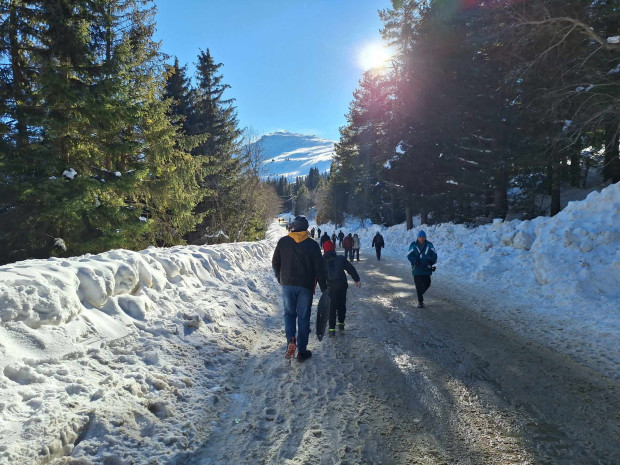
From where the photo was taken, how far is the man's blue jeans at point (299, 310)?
16.0ft

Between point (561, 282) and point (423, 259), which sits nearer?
point (561, 282)

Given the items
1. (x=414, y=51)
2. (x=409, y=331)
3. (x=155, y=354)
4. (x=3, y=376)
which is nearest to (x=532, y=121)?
(x=414, y=51)

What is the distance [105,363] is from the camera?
359cm

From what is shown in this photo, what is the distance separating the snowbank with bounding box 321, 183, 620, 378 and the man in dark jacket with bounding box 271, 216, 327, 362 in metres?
4.00

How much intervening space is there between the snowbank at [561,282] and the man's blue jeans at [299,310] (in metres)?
4.00

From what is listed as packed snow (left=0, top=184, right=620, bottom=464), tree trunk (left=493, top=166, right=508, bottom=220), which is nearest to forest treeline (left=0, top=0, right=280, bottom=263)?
packed snow (left=0, top=184, right=620, bottom=464)

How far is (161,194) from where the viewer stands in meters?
12.5

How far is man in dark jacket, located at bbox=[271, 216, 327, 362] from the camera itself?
4.90 m

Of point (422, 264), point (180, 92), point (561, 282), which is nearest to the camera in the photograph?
point (561, 282)

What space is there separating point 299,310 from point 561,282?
23.0 feet

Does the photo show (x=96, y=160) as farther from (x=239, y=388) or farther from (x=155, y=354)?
(x=239, y=388)

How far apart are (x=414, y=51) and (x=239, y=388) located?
20.3 m

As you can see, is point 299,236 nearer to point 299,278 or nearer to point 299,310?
point 299,278

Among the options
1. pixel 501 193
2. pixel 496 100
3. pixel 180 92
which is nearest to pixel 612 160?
pixel 501 193
